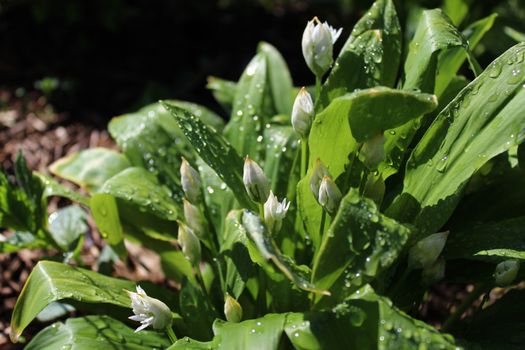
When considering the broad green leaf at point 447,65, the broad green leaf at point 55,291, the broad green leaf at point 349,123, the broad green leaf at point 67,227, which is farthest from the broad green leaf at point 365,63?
the broad green leaf at point 67,227

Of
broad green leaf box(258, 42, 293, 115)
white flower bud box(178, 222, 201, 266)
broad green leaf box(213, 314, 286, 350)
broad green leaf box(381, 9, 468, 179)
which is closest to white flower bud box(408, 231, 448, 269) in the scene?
broad green leaf box(381, 9, 468, 179)

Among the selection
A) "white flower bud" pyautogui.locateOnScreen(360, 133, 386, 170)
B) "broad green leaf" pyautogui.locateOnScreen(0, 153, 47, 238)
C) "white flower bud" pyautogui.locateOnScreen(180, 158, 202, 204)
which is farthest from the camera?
"broad green leaf" pyautogui.locateOnScreen(0, 153, 47, 238)

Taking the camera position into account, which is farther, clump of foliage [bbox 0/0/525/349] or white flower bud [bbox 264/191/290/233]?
white flower bud [bbox 264/191/290/233]

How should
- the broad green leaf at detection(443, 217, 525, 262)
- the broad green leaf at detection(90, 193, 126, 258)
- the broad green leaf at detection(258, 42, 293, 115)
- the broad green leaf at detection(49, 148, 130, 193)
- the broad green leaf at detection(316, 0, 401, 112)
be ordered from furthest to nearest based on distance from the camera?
the broad green leaf at detection(258, 42, 293, 115)
the broad green leaf at detection(49, 148, 130, 193)
the broad green leaf at detection(90, 193, 126, 258)
the broad green leaf at detection(316, 0, 401, 112)
the broad green leaf at detection(443, 217, 525, 262)

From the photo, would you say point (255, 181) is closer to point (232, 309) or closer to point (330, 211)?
point (330, 211)

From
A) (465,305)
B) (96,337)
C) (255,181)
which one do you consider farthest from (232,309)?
(465,305)

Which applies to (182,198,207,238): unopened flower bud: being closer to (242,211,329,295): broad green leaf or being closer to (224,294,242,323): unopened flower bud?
(224,294,242,323): unopened flower bud
